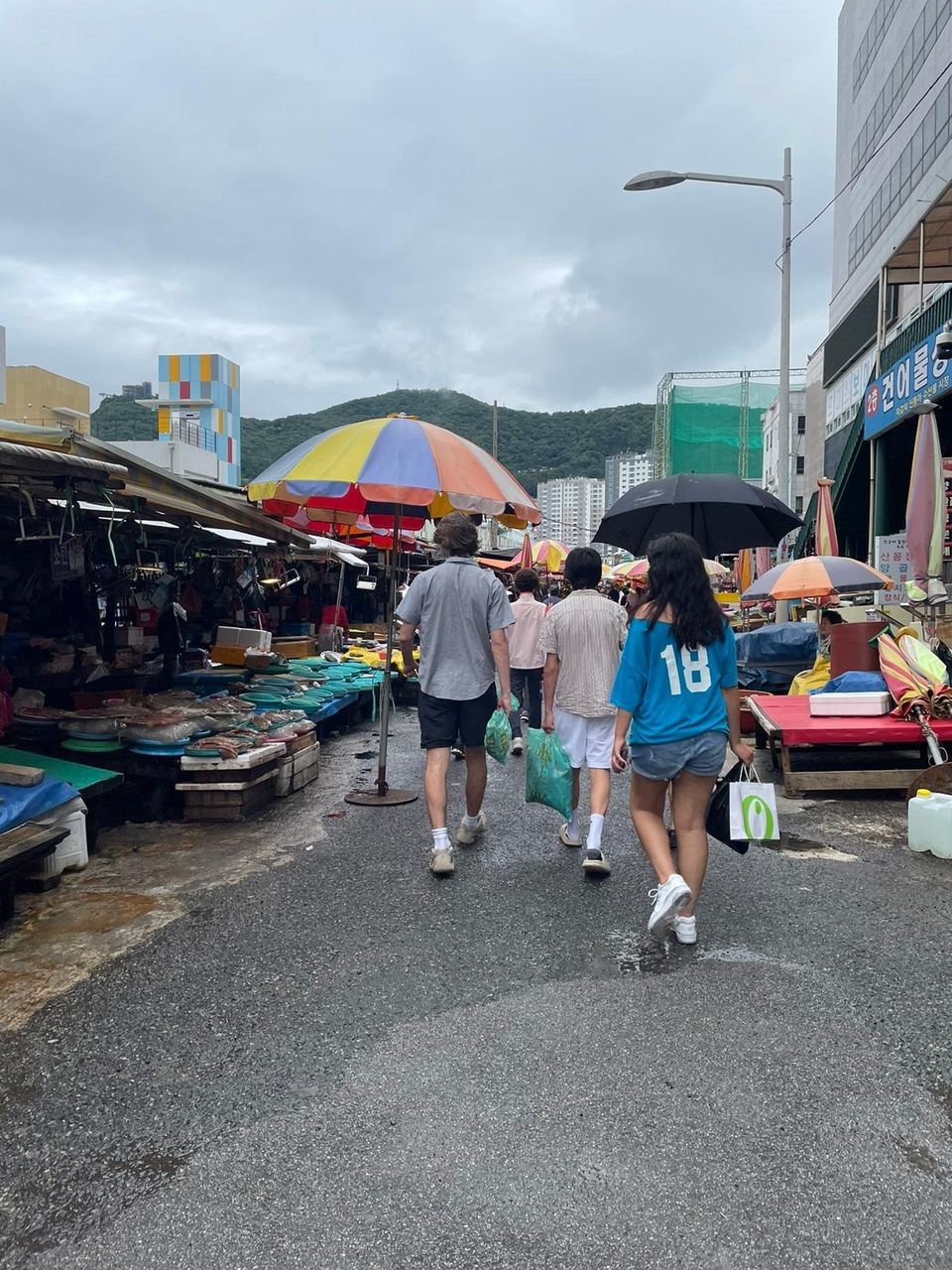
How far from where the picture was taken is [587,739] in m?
5.14

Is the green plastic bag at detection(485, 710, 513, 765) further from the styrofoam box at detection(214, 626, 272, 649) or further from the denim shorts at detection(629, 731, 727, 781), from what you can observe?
the styrofoam box at detection(214, 626, 272, 649)

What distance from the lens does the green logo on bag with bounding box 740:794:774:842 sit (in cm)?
407

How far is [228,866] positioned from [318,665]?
5.60 m

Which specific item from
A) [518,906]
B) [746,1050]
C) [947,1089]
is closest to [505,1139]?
[746,1050]

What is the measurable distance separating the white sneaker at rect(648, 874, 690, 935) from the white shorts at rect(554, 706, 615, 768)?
1384 mm

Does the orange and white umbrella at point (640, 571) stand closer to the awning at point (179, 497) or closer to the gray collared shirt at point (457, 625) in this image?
the awning at point (179, 497)

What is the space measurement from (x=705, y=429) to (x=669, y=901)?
49505 mm

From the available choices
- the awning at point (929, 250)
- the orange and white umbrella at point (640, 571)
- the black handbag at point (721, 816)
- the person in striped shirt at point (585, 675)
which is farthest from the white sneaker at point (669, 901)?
the orange and white umbrella at point (640, 571)

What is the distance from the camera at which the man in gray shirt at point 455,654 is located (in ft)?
16.6

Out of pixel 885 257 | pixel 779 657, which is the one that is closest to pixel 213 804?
pixel 779 657

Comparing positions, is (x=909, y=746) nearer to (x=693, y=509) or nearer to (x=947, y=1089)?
(x=693, y=509)

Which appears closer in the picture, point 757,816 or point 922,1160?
point 922,1160

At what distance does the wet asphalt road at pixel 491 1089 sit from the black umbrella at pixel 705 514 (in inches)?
122

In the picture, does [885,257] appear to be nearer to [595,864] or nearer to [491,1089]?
[595,864]
